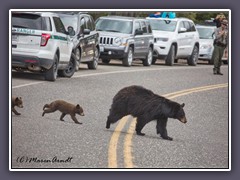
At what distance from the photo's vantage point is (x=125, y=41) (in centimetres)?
1938

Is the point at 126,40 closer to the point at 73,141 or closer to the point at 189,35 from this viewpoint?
the point at 189,35

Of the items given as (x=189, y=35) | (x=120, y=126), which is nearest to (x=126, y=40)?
(x=189, y=35)

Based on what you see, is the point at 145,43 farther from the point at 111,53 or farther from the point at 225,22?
the point at 225,22

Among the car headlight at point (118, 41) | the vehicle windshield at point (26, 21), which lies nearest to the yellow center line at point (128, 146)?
the vehicle windshield at point (26, 21)

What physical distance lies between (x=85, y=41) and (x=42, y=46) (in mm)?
964

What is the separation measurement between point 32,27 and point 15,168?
2.44 meters

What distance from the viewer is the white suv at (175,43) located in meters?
18.5

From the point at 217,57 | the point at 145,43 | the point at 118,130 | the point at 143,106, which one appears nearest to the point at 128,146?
the point at 118,130

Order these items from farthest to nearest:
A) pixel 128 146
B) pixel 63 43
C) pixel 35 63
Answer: pixel 63 43 → pixel 35 63 → pixel 128 146

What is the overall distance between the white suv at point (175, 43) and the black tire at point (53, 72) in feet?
4.61

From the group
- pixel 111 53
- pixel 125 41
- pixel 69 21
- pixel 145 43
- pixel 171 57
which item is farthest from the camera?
pixel 125 41

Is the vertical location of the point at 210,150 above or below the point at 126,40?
below

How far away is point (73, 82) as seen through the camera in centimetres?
1833

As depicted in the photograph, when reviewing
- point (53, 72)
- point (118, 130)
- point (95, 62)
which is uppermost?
point (95, 62)
